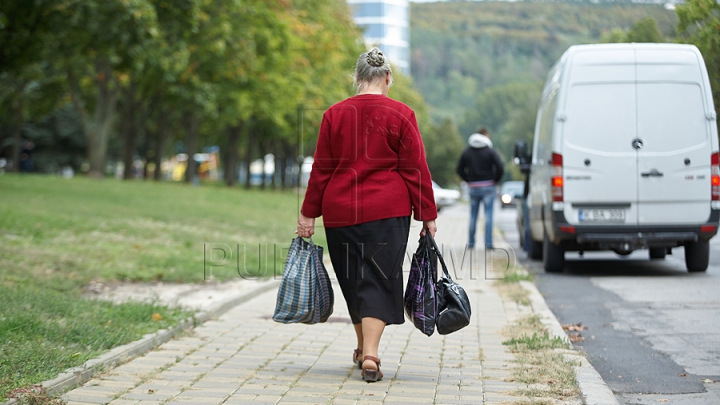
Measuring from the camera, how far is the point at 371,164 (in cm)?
553

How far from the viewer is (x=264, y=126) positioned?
45.1 m

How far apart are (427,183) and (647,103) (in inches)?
253

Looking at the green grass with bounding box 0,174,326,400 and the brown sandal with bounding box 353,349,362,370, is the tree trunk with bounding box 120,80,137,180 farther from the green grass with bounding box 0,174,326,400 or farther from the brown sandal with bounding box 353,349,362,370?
the brown sandal with bounding box 353,349,362,370

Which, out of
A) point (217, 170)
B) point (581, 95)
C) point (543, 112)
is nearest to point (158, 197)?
point (543, 112)

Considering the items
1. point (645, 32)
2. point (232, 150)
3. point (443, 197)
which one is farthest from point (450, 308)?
point (232, 150)

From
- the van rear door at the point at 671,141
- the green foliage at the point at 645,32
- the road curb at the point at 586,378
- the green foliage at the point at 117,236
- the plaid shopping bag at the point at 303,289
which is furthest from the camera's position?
the green foliage at the point at 645,32

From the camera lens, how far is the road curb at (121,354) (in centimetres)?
506

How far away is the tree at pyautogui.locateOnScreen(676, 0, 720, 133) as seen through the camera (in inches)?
363

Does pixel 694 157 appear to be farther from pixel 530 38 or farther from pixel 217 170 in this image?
pixel 530 38

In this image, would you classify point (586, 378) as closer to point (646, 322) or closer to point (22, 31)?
→ point (646, 322)

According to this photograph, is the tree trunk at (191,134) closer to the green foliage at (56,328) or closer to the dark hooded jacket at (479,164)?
the dark hooded jacket at (479,164)

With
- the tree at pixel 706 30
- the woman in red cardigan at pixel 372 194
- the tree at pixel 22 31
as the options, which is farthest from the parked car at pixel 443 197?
the woman in red cardigan at pixel 372 194

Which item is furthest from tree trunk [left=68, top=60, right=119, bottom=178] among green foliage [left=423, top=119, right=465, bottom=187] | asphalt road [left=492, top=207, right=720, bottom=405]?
green foliage [left=423, top=119, right=465, bottom=187]

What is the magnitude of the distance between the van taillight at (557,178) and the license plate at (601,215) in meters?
0.33
